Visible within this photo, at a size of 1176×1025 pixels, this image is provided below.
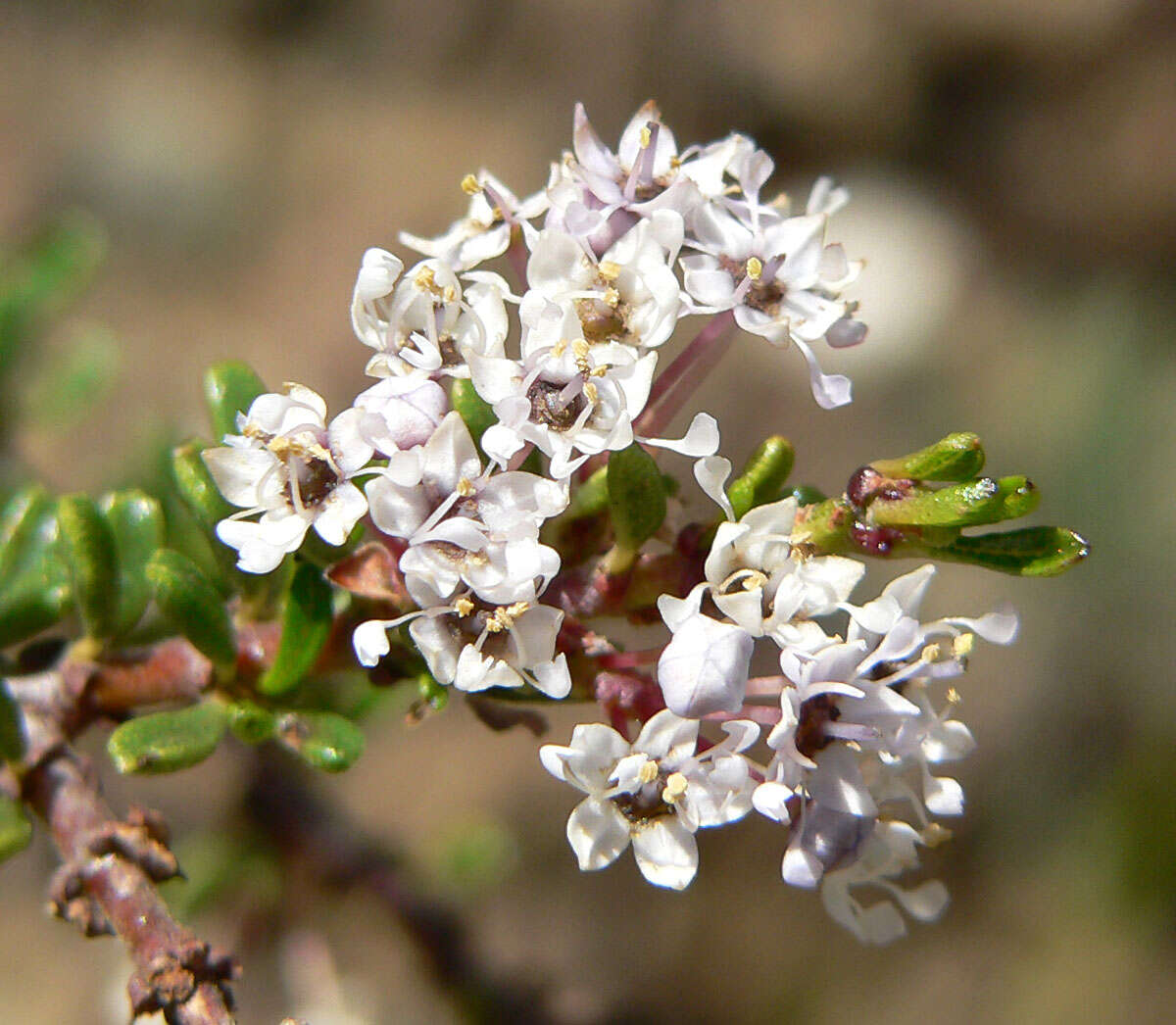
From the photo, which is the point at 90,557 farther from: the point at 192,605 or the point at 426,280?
the point at 426,280

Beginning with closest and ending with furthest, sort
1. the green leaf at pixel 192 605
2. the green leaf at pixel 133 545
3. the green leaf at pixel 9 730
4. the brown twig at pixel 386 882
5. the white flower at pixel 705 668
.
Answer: the white flower at pixel 705 668, the green leaf at pixel 192 605, the green leaf at pixel 9 730, the green leaf at pixel 133 545, the brown twig at pixel 386 882

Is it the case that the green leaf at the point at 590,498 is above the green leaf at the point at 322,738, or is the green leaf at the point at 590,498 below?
above

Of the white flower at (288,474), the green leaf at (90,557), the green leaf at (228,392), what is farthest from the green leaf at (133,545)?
the white flower at (288,474)

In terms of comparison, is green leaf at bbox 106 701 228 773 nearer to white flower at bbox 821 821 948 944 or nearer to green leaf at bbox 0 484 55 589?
green leaf at bbox 0 484 55 589

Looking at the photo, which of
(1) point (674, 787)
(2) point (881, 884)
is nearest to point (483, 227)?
(1) point (674, 787)

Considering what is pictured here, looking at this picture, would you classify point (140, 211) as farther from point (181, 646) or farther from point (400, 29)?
point (181, 646)

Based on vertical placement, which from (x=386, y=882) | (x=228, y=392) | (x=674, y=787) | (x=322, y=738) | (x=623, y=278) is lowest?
(x=386, y=882)

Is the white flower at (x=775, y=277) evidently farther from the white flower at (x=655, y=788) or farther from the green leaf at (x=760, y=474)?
the white flower at (x=655, y=788)
